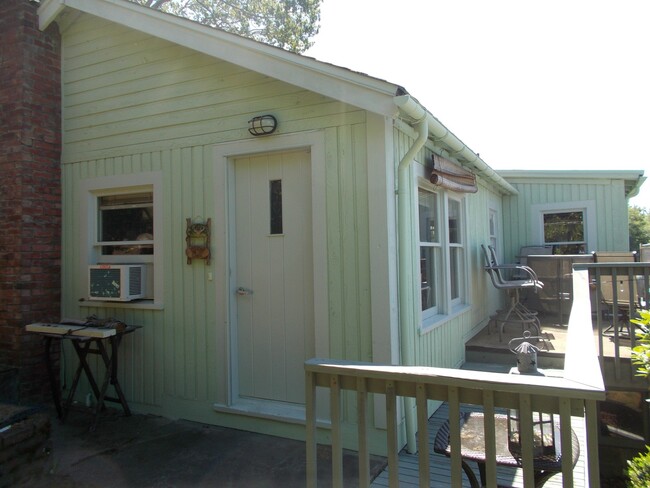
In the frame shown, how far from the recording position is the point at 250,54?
3816 millimetres

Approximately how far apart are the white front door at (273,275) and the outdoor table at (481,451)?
1586 mm

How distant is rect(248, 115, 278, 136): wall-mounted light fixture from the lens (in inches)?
152

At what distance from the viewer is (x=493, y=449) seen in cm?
166

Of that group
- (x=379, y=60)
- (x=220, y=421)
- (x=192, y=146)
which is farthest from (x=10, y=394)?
(x=379, y=60)

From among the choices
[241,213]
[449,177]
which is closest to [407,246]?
[449,177]

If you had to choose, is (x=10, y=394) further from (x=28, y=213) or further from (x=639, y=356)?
(x=639, y=356)

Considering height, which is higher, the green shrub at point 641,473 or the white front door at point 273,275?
the white front door at point 273,275

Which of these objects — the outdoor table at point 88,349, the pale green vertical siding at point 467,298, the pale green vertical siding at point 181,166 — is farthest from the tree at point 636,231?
the outdoor table at point 88,349

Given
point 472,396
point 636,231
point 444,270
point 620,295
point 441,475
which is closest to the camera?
point 472,396

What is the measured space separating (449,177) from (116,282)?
11.4ft

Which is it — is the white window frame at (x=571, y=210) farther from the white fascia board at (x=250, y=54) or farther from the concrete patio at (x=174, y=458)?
the concrete patio at (x=174, y=458)

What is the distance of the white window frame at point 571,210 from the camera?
8805 mm

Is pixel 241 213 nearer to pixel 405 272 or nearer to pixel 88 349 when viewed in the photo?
pixel 405 272

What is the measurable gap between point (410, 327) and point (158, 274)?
7.92 ft
